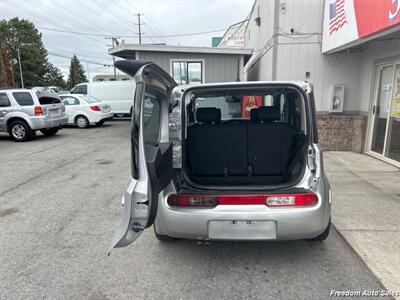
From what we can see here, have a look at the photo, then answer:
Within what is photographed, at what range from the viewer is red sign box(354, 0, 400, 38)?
166 inches

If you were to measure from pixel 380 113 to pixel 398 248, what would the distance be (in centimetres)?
474

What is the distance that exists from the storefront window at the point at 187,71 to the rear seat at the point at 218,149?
26.4 ft

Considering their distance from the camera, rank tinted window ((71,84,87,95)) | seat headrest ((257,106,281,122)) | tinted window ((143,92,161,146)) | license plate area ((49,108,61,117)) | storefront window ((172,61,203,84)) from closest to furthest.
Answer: tinted window ((143,92,161,146)), seat headrest ((257,106,281,122)), license plate area ((49,108,61,117)), storefront window ((172,61,203,84)), tinted window ((71,84,87,95))

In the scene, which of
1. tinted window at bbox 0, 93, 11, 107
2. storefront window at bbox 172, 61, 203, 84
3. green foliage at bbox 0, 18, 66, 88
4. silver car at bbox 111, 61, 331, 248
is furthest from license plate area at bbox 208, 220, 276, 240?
green foliage at bbox 0, 18, 66, 88

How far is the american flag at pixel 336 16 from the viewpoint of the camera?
602 centimetres

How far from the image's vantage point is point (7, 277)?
8.16 ft

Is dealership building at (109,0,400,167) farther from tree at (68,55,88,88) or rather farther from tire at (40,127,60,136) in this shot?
tree at (68,55,88,88)

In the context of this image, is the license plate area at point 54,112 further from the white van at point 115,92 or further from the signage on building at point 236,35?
the signage on building at point 236,35

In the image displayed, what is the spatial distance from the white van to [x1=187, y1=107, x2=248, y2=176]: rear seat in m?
12.8

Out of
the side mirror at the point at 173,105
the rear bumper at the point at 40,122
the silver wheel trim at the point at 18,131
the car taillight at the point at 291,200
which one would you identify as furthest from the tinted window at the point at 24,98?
the car taillight at the point at 291,200

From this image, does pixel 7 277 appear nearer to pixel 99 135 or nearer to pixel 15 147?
pixel 15 147

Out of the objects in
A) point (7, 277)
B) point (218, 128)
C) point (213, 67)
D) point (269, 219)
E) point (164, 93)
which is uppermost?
point (213, 67)

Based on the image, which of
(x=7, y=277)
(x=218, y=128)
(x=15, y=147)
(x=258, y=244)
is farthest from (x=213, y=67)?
(x=7, y=277)

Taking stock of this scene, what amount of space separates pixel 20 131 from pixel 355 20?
1005cm
